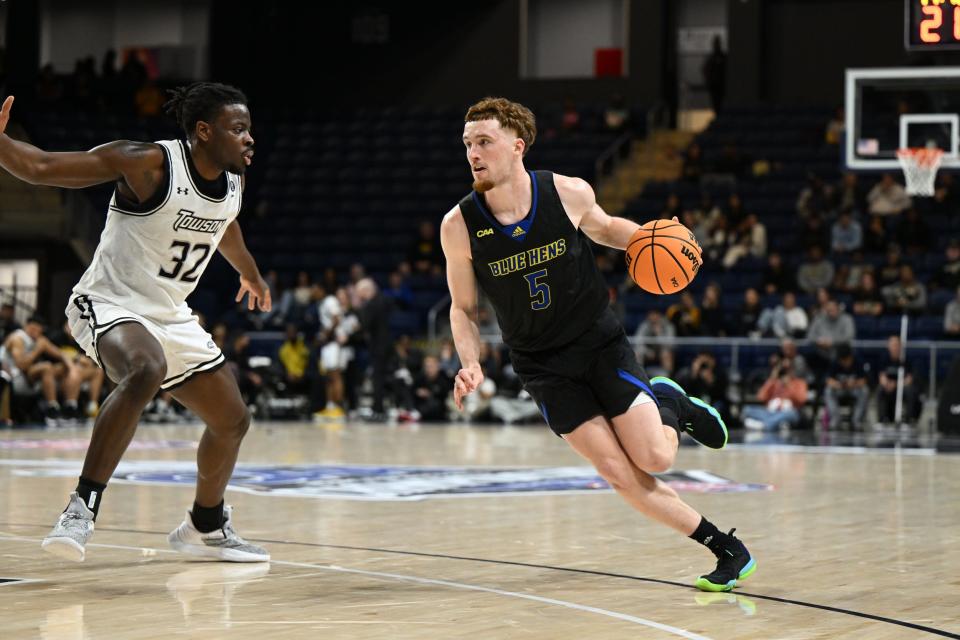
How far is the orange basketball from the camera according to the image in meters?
5.41

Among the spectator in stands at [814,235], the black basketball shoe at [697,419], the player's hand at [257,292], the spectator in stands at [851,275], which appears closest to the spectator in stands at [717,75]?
the spectator in stands at [814,235]

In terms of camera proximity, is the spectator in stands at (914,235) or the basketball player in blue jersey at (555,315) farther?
the spectator in stands at (914,235)

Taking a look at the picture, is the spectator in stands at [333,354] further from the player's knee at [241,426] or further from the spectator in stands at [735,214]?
the player's knee at [241,426]

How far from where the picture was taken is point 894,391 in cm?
1658

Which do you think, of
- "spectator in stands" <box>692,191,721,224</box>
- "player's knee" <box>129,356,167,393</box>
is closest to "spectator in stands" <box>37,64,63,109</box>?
"spectator in stands" <box>692,191,721,224</box>

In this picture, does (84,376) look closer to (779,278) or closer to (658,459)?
(779,278)

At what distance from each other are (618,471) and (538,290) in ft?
2.44

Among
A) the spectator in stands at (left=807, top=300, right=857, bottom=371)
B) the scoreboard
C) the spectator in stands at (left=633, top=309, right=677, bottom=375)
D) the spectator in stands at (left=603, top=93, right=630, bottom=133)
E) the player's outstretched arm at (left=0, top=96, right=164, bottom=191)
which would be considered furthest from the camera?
the spectator in stands at (left=603, top=93, right=630, bottom=133)

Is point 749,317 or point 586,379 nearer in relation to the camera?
point 586,379

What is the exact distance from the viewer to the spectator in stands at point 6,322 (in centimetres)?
1580

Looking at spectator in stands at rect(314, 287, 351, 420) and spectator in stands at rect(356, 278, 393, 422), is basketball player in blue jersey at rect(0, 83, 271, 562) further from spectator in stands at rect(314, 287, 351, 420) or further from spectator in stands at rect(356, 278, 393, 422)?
spectator in stands at rect(314, 287, 351, 420)

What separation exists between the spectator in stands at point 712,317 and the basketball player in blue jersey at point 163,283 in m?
12.4

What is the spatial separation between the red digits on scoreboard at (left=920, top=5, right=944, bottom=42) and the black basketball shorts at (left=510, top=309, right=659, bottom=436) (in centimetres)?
762

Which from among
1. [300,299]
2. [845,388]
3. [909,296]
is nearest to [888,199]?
[909,296]
